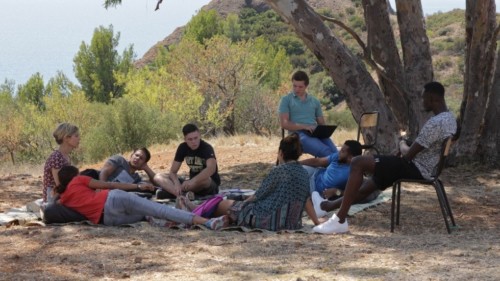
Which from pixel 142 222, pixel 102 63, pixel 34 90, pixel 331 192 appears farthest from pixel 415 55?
pixel 34 90

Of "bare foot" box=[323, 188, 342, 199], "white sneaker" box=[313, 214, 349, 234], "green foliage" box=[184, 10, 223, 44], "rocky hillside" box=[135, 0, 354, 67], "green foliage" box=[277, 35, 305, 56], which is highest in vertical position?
"rocky hillside" box=[135, 0, 354, 67]

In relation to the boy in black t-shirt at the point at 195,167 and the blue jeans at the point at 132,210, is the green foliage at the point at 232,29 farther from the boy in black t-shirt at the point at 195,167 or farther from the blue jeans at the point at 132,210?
the blue jeans at the point at 132,210

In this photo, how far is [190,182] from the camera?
25.1 ft

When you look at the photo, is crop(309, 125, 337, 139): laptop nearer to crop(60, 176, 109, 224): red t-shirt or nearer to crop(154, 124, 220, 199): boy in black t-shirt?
crop(154, 124, 220, 199): boy in black t-shirt

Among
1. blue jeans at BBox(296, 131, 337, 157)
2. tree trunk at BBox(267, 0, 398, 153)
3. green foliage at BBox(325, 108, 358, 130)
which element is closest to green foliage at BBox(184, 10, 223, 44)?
green foliage at BBox(325, 108, 358, 130)

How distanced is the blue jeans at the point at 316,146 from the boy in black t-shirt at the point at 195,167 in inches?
38.3

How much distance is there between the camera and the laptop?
26.6 ft

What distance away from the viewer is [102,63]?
152ft

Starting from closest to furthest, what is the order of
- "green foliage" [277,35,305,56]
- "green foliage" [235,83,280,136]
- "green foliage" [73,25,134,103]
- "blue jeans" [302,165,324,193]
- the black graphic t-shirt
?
1. "blue jeans" [302,165,324,193]
2. the black graphic t-shirt
3. "green foliage" [235,83,280,136]
4. "green foliage" [73,25,134,103]
5. "green foliage" [277,35,305,56]

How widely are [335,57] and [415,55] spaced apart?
3.56 ft

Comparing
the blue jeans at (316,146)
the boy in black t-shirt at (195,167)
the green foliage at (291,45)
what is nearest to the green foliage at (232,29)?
the green foliage at (291,45)

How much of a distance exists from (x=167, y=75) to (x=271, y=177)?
2777 cm

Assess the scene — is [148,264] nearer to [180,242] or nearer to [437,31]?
[180,242]

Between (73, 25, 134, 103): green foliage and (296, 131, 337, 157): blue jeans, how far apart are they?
38.3 m
